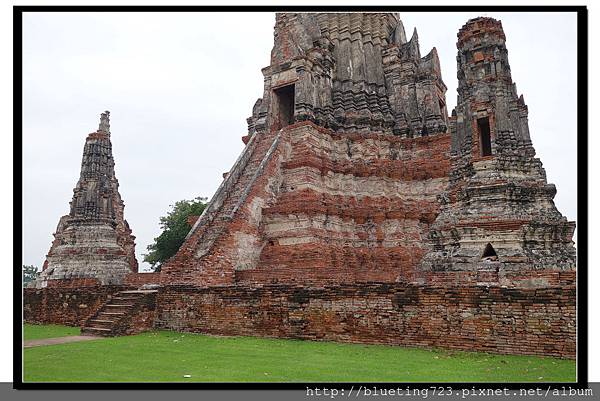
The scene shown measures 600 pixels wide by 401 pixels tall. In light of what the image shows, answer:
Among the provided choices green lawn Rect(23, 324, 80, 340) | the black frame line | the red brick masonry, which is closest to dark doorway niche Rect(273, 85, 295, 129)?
the red brick masonry

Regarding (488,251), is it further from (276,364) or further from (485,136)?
(276,364)

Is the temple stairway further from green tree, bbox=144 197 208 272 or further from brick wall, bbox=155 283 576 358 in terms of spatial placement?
green tree, bbox=144 197 208 272

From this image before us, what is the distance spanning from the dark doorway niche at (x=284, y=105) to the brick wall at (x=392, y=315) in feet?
35.1

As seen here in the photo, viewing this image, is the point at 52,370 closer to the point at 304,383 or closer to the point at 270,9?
the point at 304,383

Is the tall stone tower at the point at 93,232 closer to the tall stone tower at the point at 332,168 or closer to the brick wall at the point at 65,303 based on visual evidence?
the brick wall at the point at 65,303

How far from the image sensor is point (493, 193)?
11.9 m

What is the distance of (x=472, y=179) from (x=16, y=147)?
30.5ft

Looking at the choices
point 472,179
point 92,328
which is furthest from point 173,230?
point 472,179

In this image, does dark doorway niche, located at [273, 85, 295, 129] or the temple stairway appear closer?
the temple stairway

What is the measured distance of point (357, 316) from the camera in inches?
403

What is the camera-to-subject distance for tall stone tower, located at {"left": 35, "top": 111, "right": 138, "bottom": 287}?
22.0 meters

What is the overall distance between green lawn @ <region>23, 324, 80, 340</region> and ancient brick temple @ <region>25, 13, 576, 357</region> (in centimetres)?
50

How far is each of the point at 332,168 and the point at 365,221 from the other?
7.16 feet

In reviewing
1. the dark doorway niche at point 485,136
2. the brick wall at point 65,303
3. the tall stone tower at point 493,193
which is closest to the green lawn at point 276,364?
the tall stone tower at point 493,193
